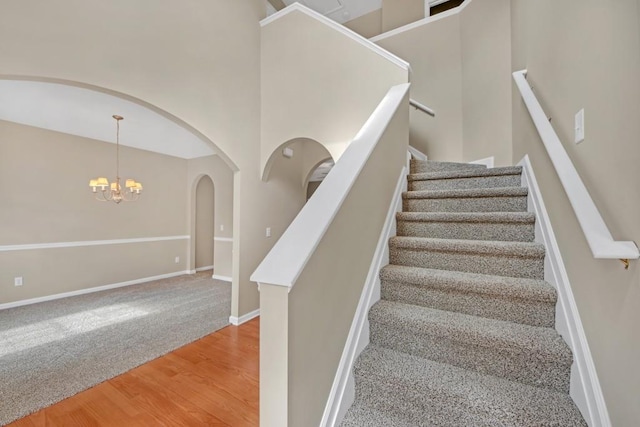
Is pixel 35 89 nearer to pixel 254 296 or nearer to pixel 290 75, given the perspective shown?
pixel 290 75

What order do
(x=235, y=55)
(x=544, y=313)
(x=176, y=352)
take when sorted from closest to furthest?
(x=544, y=313), (x=176, y=352), (x=235, y=55)

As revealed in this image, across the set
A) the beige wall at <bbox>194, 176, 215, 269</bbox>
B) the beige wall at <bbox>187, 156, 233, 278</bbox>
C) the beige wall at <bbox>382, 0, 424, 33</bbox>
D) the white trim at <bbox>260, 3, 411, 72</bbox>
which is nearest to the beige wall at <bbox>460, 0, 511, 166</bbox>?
the beige wall at <bbox>382, 0, 424, 33</bbox>

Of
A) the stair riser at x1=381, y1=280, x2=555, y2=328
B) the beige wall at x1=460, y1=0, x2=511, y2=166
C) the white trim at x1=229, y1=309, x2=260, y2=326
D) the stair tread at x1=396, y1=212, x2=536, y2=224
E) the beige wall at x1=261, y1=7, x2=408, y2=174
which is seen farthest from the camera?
the white trim at x1=229, y1=309, x2=260, y2=326

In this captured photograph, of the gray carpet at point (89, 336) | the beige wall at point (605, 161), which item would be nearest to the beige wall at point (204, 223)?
the gray carpet at point (89, 336)

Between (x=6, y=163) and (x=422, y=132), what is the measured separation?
→ 5869mm

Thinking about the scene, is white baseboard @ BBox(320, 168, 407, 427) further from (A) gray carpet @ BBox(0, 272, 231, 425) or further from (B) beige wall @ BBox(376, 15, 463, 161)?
(B) beige wall @ BBox(376, 15, 463, 161)

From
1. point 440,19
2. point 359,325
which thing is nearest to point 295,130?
point 359,325

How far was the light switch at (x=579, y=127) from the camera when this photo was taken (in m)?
1.14

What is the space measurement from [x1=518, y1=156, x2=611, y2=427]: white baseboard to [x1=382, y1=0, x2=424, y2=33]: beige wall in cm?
396

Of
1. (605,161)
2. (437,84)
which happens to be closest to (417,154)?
(437,84)

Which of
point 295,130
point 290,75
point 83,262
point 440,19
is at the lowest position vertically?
point 83,262

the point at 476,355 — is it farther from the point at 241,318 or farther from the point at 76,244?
the point at 76,244

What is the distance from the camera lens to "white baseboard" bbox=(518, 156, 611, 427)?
2.91ft

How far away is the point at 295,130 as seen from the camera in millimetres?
3215
